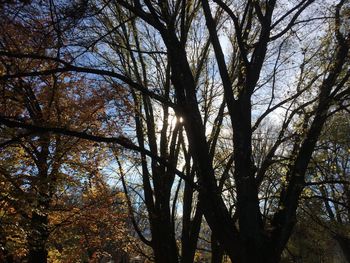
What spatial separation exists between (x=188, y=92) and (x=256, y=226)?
2227mm

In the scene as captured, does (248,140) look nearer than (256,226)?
No

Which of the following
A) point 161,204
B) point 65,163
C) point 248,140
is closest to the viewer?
point 248,140

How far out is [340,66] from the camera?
6.21m

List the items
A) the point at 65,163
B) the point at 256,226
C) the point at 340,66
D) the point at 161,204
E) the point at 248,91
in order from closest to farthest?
1. the point at 256,226
2. the point at 248,91
3. the point at 340,66
4. the point at 161,204
5. the point at 65,163

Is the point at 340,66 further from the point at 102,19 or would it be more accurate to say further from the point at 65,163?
the point at 65,163

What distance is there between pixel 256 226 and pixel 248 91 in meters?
2.09

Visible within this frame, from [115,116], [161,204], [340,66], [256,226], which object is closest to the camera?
[256,226]

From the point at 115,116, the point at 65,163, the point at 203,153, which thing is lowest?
the point at 203,153

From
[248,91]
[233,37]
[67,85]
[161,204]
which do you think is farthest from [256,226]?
[67,85]

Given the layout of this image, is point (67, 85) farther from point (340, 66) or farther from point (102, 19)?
point (340, 66)

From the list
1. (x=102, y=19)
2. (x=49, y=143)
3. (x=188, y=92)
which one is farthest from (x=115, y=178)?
(x=188, y=92)

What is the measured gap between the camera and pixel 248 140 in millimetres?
5250

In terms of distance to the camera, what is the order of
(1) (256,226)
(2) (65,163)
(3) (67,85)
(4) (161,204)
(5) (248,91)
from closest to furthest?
1. (1) (256,226)
2. (5) (248,91)
3. (4) (161,204)
4. (2) (65,163)
5. (3) (67,85)

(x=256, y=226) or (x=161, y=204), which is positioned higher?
(x=161, y=204)
